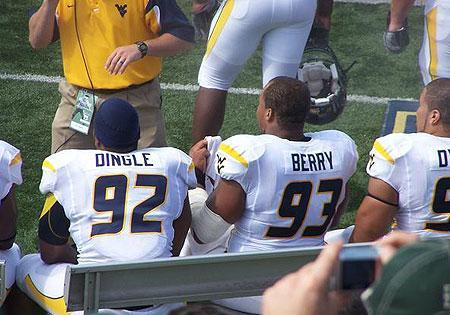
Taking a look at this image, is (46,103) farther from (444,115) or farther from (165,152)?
(444,115)

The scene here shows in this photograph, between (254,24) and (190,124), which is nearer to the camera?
(254,24)

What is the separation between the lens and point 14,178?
4.03 metres

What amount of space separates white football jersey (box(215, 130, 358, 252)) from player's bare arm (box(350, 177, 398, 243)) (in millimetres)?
112

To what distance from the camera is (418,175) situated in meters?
3.86

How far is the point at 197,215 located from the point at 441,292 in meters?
2.26

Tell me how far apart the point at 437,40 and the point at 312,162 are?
76.1 inches

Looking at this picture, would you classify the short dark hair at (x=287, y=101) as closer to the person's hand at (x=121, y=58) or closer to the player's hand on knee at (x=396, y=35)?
the person's hand at (x=121, y=58)

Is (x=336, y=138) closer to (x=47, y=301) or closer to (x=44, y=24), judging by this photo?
(x=47, y=301)

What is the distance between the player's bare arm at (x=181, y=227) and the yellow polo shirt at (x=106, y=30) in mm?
1199

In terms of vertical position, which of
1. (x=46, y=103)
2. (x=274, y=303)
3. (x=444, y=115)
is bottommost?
(x=46, y=103)

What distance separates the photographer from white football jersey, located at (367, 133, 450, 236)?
3.86 metres

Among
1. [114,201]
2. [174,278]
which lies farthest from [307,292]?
[114,201]

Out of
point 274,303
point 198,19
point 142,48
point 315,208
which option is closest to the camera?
point 274,303

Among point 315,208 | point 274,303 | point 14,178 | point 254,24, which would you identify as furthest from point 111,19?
point 274,303
